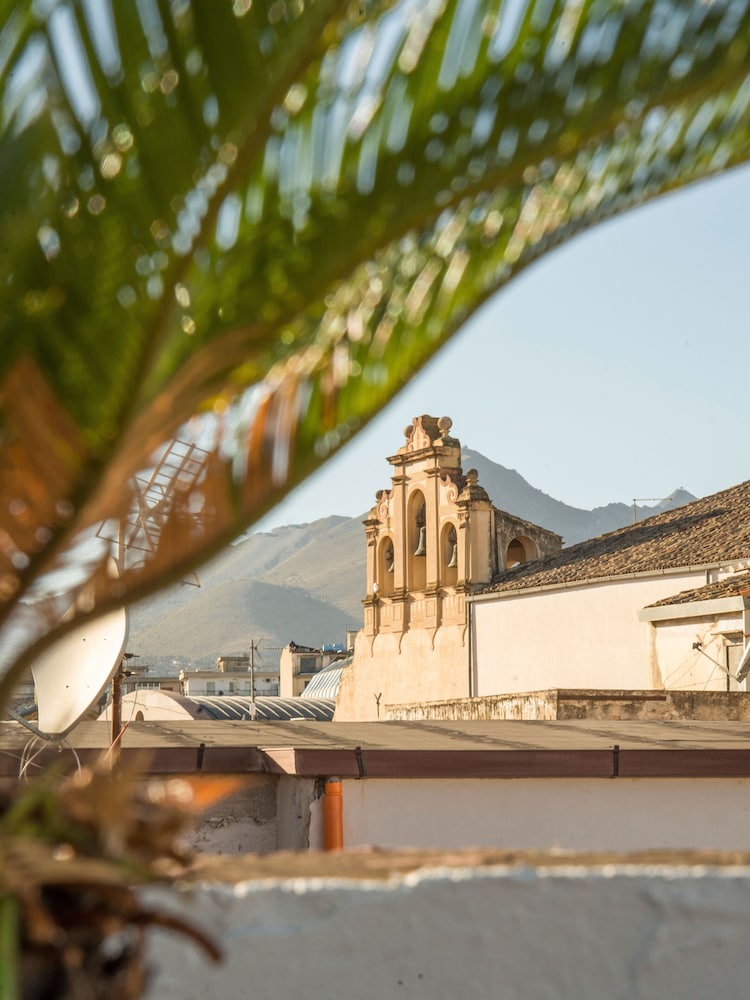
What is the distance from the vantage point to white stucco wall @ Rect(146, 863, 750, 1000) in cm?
225

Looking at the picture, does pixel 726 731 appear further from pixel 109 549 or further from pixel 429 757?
pixel 109 549

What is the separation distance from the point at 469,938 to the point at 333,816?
6025 millimetres

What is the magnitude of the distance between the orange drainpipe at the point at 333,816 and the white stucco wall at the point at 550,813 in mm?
70

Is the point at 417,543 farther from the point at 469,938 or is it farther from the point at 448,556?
the point at 469,938

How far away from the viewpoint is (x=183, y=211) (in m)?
1.91

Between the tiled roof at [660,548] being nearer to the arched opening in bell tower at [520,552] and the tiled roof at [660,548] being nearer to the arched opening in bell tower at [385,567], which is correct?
the arched opening in bell tower at [520,552]

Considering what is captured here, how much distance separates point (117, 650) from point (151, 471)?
409 centimetres

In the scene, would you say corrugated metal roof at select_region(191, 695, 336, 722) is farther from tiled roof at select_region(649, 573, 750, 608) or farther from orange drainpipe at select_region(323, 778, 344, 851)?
orange drainpipe at select_region(323, 778, 344, 851)

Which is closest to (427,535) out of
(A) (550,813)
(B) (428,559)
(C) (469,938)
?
(B) (428,559)

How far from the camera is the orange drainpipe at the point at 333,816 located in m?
8.08

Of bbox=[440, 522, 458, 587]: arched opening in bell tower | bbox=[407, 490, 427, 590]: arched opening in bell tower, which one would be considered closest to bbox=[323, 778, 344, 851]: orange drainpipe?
bbox=[440, 522, 458, 587]: arched opening in bell tower

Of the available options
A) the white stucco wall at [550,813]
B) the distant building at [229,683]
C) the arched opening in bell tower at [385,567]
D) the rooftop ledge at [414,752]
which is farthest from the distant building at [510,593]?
the distant building at [229,683]

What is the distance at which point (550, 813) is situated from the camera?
884 cm

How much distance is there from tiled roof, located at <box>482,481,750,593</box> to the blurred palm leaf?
20616mm
